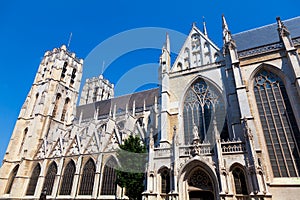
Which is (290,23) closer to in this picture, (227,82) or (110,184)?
(227,82)

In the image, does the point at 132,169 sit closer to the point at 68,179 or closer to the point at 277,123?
the point at 277,123

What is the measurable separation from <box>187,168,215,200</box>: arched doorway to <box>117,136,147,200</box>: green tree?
357 cm

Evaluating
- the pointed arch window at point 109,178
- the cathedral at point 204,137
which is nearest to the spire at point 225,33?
the cathedral at point 204,137

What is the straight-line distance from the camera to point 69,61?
114ft

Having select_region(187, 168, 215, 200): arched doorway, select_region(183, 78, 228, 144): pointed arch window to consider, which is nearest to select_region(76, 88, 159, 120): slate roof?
select_region(183, 78, 228, 144): pointed arch window

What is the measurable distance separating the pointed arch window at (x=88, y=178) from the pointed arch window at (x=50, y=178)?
4.92 meters

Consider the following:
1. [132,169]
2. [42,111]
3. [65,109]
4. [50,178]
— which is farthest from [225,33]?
[65,109]

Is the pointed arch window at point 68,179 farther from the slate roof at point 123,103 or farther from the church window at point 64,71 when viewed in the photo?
the church window at point 64,71

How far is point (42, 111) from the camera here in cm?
2730

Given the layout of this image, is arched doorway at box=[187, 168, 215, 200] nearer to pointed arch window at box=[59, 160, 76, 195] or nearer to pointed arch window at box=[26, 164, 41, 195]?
pointed arch window at box=[59, 160, 76, 195]

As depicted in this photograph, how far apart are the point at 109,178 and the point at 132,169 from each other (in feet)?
18.5

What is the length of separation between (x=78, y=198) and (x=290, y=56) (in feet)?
69.2

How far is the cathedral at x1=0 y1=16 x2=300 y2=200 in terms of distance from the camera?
32.9 feet

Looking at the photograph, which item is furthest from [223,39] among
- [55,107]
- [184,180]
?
[55,107]
